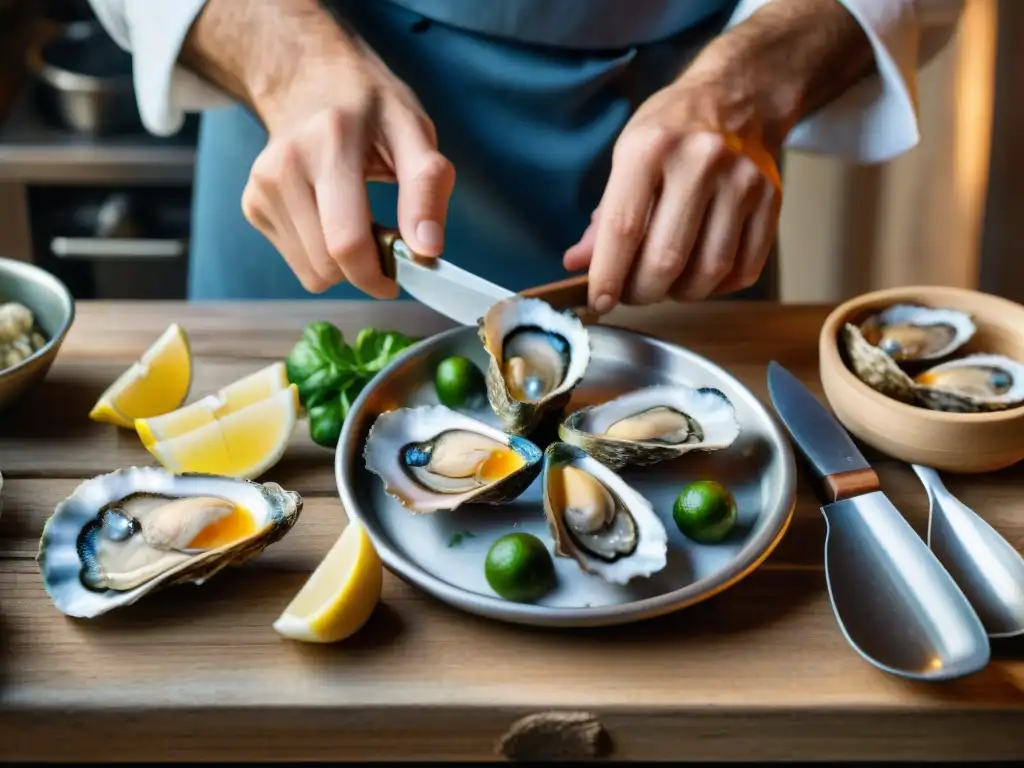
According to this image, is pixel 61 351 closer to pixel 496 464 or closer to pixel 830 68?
pixel 496 464

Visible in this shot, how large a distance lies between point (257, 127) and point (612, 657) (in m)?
0.83

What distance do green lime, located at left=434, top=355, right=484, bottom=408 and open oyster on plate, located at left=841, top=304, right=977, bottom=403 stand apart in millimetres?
322

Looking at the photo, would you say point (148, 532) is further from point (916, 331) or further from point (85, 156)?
point (85, 156)

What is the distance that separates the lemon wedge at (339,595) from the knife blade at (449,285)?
0.86 feet

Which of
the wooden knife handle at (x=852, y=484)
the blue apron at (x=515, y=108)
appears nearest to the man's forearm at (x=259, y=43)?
the blue apron at (x=515, y=108)

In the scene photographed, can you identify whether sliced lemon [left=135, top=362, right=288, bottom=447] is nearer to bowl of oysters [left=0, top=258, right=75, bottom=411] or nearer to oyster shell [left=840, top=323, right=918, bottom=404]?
bowl of oysters [left=0, top=258, right=75, bottom=411]

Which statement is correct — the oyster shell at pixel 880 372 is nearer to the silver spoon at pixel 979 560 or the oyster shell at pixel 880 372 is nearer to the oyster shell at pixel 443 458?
the silver spoon at pixel 979 560

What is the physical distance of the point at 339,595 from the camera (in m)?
0.70

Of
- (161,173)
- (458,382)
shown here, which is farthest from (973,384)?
(161,173)

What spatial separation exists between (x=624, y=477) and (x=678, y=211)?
0.24 m

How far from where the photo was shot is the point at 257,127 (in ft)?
4.22

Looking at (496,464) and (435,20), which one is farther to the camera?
(435,20)

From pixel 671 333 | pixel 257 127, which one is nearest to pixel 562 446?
pixel 671 333

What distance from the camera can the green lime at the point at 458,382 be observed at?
92 centimetres
